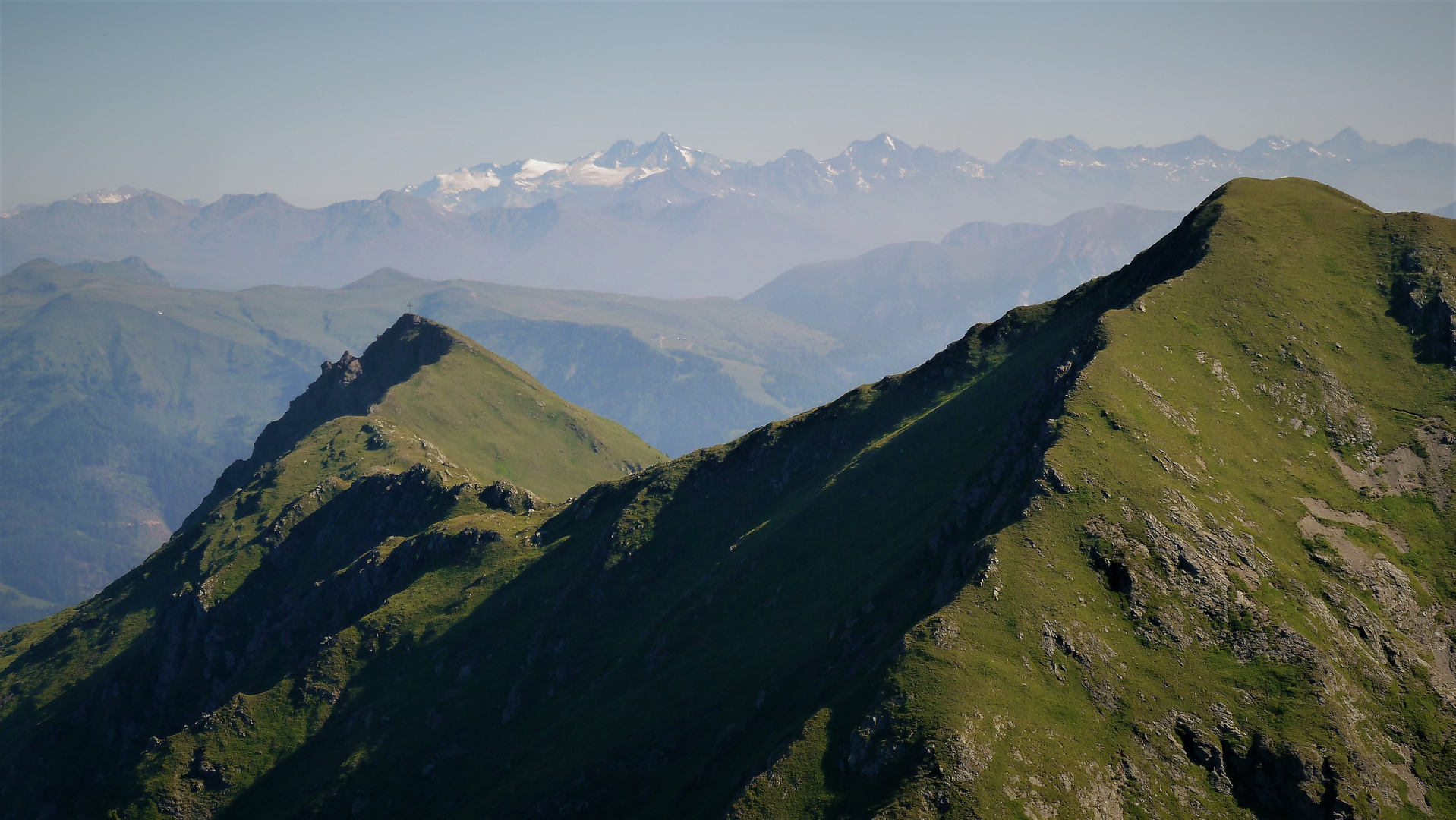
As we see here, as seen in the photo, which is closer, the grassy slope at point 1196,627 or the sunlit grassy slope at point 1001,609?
the grassy slope at point 1196,627

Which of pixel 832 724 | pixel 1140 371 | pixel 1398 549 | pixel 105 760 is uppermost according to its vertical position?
pixel 1140 371

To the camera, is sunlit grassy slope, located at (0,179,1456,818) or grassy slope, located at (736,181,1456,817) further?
sunlit grassy slope, located at (0,179,1456,818)

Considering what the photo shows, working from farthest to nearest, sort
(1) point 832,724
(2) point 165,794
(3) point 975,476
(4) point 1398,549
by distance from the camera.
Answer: (2) point 165,794 < (3) point 975,476 < (4) point 1398,549 < (1) point 832,724

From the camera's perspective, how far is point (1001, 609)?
90562 millimetres

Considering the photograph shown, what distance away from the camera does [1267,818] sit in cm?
7912

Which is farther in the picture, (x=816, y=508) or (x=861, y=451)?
(x=861, y=451)

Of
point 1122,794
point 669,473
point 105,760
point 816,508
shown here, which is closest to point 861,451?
point 816,508

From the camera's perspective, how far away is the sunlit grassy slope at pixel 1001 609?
273ft

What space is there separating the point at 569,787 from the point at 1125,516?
264 ft

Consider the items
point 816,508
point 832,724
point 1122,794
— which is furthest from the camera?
point 816,508

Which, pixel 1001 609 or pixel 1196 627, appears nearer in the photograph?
pixel 1001 609

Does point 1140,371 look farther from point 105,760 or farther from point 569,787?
point 105,760

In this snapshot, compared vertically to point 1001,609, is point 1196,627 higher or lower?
lower

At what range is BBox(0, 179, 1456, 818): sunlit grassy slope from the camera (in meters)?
83.1
